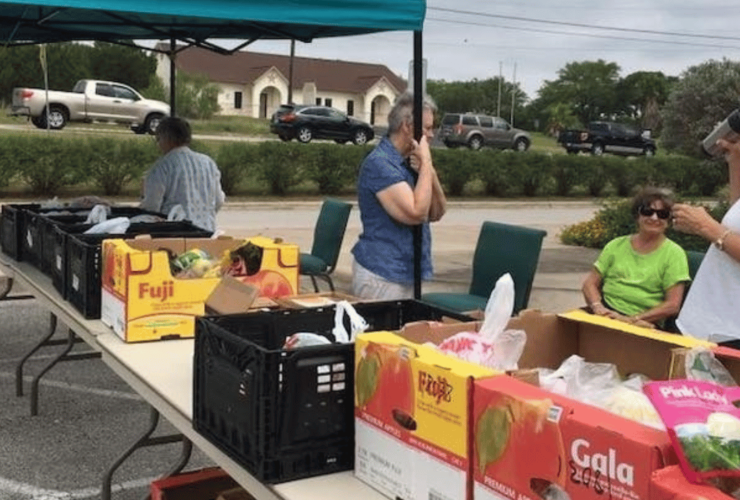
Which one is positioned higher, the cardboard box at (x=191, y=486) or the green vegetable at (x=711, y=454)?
the green vegetable at (x=711, y=454)

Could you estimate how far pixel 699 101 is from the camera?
15.1 metres

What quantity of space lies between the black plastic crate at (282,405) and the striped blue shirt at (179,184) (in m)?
3.44

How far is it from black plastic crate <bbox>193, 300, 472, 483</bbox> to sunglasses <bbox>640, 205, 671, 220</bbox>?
2406mm

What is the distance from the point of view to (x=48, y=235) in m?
4.20

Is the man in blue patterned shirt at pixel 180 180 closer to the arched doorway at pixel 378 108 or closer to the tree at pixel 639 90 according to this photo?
the arched doorway at pixel 378 108

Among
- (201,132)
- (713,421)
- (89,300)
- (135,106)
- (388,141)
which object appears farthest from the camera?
(201,132)

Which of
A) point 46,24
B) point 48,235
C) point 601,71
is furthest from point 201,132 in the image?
point 601,71

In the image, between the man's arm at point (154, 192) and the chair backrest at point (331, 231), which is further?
the chair backrest at point (331, 231)

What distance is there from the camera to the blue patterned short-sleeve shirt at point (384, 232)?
3672mm

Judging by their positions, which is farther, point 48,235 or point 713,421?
Result: point 48,235

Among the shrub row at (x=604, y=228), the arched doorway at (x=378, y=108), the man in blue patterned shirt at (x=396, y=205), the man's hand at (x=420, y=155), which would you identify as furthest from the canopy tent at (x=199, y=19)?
the arched doorway at (x=378, y=108)

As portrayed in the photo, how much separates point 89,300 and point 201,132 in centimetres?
3374

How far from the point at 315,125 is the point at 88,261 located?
26.9 meters

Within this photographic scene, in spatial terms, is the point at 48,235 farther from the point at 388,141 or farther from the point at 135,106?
the point at 135,106
